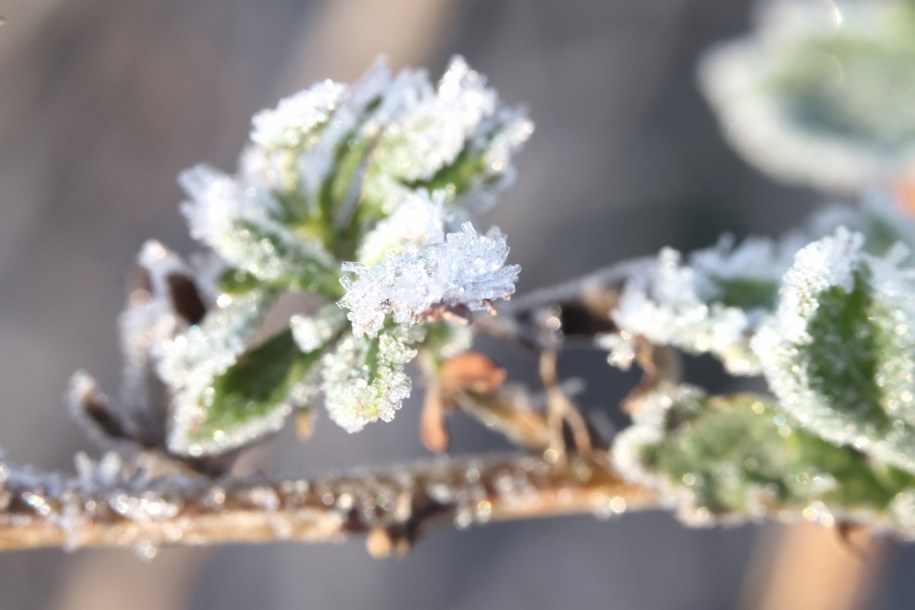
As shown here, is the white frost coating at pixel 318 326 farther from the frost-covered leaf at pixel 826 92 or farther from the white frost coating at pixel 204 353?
the frost-covered leaf at pixel 826 92

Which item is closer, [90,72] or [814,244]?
[814,244]

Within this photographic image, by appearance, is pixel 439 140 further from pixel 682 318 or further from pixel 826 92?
pixel 826 92

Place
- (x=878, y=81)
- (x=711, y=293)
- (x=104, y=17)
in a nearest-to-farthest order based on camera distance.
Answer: (x=711, y=293) < (x=878, y=81) < (x=104, y=17)

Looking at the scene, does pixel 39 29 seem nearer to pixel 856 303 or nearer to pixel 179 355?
pixel 179 355

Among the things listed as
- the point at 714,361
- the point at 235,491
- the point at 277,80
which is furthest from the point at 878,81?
the point at 277,80

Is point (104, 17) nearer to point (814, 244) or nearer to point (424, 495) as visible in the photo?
point (424, 495)

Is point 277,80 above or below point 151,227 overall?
above

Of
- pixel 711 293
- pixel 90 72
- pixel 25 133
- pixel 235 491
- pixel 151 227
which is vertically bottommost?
pixel 235 491

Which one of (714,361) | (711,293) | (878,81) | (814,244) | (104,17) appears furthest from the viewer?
(104,17)
